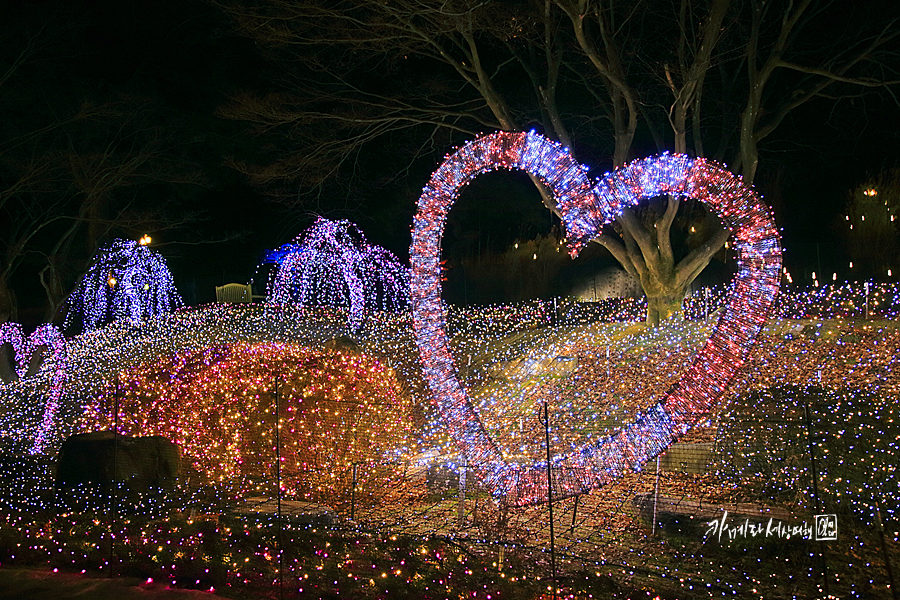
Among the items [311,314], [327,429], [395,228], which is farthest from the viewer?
[395,228]

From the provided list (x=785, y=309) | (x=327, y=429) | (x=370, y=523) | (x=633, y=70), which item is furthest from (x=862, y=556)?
(x=633, y=70)

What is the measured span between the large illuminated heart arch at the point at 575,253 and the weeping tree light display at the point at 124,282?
12.6m

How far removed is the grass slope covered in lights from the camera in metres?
7.00

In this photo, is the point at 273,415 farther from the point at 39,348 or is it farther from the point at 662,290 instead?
the point at 39,348

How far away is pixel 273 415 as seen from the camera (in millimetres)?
8312

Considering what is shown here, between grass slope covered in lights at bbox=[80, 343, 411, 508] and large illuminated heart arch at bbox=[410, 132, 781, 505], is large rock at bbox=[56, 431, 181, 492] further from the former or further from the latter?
large illuminated heart arch at bbox=[410, 132, 781, 505]

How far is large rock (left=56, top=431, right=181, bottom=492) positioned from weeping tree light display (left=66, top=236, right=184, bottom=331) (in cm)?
994

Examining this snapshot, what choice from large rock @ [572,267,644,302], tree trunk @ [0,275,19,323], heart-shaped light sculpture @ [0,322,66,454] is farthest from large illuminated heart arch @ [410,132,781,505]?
tree trunk @ [0,275,19,323]

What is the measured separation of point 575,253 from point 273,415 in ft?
13.3

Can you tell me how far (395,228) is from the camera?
21547 millimetres

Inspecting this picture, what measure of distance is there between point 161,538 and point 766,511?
4556 millimetres

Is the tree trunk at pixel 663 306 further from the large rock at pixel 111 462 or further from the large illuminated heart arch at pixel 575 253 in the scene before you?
the large rock at pixel 111 462

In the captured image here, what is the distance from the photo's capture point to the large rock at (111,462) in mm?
7680

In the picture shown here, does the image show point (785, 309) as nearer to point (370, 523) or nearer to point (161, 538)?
point (370, 523)
